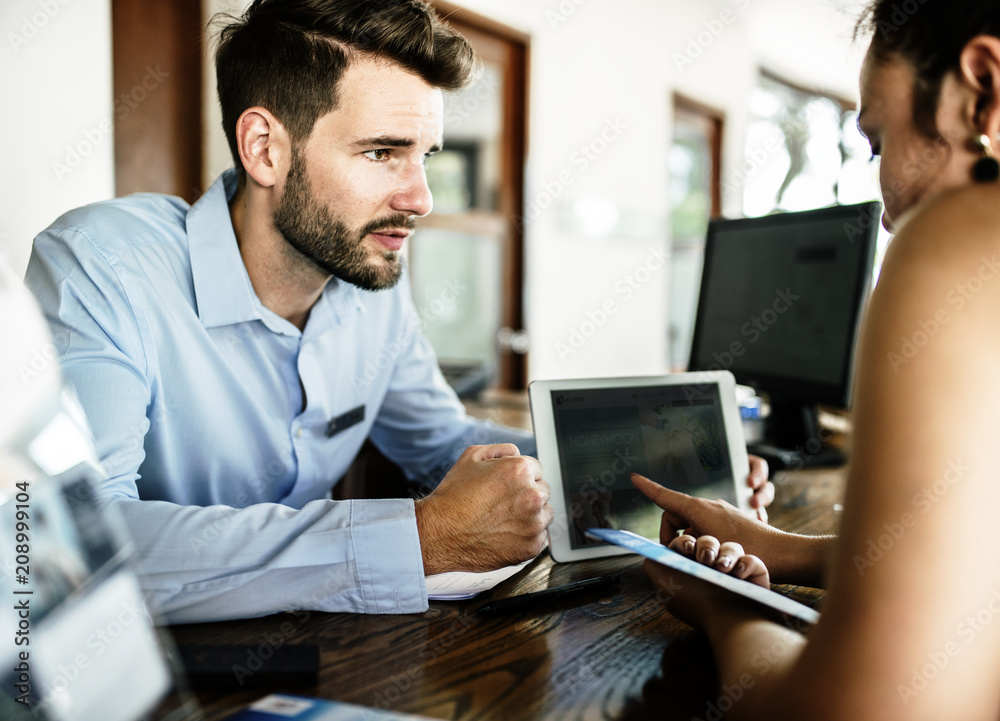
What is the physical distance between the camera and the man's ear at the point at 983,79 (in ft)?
1.88

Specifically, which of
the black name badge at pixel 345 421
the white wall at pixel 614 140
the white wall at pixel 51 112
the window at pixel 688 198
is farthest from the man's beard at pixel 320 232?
the window at pixel 688 198

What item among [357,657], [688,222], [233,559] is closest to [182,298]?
[233,559]

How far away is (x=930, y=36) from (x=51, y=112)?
2.10 metres

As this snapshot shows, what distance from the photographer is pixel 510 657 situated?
0.75 metres

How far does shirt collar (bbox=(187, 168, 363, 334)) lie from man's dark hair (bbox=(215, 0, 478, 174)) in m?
0.19

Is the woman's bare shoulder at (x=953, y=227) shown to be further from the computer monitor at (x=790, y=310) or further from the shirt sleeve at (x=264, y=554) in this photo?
the computer monitor at (x=790, y=310)

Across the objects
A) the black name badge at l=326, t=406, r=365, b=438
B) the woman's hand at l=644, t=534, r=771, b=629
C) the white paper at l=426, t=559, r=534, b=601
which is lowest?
the white paper at l=426, t=559, r=534, b=601

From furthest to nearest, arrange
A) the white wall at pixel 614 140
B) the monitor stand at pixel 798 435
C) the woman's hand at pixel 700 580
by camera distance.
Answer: the white wall at pixel 614 140 → the monitor stand at pixel 798 435 → the woman's hand at pixel 700 580

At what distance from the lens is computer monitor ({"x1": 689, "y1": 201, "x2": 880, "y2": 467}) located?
1620mm

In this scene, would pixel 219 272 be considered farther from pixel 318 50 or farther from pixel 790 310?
pixel 790 310

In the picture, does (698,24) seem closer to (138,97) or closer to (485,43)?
(485,43)

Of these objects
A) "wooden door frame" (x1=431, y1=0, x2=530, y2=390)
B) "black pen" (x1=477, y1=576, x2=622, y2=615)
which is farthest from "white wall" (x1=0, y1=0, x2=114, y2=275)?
"wooden door frame" (x1=431, y1=0, x2=530, y2=390)

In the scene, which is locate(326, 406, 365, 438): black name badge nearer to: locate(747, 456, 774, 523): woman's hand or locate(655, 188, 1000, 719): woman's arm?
locate(747, 456, 774, 523): woman's hand

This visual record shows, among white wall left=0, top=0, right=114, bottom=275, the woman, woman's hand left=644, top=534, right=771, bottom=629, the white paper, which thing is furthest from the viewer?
white wall left=0, top=0, right=114, bottom=275
